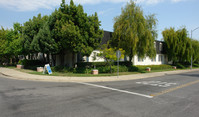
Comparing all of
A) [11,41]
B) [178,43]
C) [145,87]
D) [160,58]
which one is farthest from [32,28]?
[160,58]

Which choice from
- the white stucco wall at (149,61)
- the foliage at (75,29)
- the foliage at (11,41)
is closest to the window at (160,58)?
the white stucco wall at (149,61)

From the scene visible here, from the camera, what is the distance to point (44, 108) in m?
4.85

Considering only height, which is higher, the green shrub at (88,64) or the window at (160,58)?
the window at (160,58)

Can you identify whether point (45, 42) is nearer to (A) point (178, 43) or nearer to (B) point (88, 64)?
(B) point (88, 64)

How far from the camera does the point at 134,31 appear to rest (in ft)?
62.2

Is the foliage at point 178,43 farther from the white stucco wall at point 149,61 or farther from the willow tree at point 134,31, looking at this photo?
the willow tree at point 134,31

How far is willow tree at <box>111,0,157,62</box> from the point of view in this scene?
18812mm

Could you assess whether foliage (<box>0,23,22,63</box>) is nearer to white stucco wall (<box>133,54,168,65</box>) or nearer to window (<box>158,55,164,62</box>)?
white stucco wall (<box>133,54,168,65</box>)

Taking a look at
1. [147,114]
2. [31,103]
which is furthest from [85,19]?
[147,114]

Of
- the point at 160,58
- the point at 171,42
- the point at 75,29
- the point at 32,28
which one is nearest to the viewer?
the point at 75,29

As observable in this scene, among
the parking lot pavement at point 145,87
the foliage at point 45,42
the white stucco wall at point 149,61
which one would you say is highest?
the foliage at point 45,42

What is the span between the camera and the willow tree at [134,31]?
18.8 meters

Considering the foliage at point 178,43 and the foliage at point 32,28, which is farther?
the foliage at point 178,43

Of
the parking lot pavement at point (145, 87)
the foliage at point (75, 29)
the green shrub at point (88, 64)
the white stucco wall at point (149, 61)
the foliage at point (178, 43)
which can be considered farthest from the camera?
the foliage at point (178, 43)
